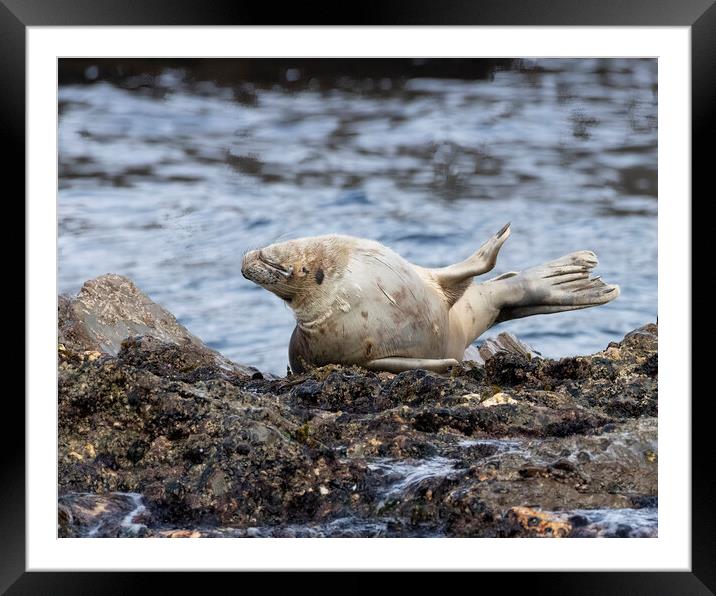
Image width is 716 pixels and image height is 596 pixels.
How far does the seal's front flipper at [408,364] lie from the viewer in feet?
20.8

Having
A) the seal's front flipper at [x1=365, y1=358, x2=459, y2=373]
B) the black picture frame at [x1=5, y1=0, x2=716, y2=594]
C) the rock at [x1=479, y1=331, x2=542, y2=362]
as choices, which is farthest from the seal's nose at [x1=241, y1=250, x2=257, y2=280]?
the black picture frame at [x1=5, y1=0, x2=716, y2=594]

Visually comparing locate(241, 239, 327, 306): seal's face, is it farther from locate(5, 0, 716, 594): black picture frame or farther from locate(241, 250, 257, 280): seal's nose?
locate(5, 0, 716, 594): black picture frame

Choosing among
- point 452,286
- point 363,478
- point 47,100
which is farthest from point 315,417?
point 452,286

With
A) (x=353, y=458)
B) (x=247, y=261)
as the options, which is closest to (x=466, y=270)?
(x=247, y=261)

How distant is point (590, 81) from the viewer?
1219 cm

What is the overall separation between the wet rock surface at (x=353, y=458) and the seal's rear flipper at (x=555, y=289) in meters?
1.96

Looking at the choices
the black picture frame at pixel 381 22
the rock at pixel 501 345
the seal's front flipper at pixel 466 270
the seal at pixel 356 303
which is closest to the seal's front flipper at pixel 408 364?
the seal at pixel 356 303

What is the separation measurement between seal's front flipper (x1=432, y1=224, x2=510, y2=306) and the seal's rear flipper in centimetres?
32

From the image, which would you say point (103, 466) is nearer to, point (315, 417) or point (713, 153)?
point (315, 417)

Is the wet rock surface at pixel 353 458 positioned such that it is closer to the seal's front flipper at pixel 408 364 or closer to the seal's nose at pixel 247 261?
the seal's front flipper at pixel 408 364

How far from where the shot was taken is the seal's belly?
21.1ft

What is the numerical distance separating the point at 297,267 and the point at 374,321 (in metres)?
0.51

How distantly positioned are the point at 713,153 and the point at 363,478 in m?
1.71

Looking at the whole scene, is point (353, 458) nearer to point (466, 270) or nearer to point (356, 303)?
point (356, 303)
